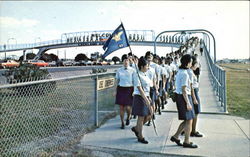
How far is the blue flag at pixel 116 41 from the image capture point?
4805mm

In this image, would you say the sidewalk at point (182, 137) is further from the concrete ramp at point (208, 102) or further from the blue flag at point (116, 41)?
the blue flag at point (116, 41)

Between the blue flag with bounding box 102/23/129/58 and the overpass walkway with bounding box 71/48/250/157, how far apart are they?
178cm

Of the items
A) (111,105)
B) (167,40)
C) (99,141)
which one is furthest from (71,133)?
(167,40)

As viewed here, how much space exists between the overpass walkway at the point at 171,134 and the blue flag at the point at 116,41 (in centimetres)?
178

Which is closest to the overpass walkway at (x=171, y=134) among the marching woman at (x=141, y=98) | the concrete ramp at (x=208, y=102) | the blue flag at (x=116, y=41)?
the marching woman at (x=141, y=98)

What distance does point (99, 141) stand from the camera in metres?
4.77

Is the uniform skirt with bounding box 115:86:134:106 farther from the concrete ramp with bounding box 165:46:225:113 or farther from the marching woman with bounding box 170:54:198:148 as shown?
the concrete ramp with bounding box 165:46:225:113

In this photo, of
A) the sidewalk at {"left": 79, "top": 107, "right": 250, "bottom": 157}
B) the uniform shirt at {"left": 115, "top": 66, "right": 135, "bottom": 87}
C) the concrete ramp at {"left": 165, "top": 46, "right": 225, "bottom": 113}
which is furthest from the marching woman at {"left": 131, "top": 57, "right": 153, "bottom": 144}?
the concrete ramp at {"left": 165, "top": 46, "right": 225, "bottom": 113}

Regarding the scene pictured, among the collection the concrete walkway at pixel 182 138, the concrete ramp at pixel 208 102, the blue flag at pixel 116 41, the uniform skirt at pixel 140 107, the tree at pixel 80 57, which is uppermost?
the tree at pixel 80 57

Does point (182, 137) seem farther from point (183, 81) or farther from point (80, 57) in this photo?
point (80, 57)

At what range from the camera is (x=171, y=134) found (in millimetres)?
5133

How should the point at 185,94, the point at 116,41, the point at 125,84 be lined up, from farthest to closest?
the point at 125,84 < the point at 116,41 < the point at 185,94

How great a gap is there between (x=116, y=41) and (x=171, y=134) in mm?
2342

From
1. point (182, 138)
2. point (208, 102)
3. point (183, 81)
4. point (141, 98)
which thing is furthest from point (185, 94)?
point (208, 102)
